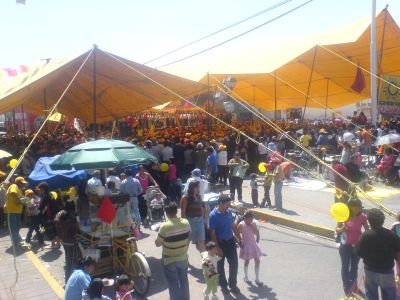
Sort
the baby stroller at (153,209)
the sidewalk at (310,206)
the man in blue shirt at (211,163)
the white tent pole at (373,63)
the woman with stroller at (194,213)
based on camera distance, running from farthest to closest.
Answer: the white tent pole at (373,63)
the man in blue shirt at (211,163)
the baby stroller at (153,209)
the sidewalk at (310,206)
the woman with stroller at (194,213)

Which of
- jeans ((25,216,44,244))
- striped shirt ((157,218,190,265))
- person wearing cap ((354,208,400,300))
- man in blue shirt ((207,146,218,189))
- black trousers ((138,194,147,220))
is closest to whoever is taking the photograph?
person wearing cap ((354,208,400,300))

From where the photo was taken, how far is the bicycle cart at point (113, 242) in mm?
6160

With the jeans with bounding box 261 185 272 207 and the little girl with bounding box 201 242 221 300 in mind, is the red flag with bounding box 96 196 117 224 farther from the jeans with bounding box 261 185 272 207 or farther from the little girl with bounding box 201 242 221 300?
the jeans with bounding box 261 185 272 207

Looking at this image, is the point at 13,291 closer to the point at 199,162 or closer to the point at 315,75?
the point at 199,162

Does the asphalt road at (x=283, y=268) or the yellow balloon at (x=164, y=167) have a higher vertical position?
the yellow balloon at (x=164, y=167)

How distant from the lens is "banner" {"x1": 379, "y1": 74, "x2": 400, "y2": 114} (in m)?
18.5

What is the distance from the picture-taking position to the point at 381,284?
454cm

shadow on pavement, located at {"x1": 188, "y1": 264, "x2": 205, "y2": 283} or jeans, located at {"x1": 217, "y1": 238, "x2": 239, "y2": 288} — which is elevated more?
jeans, located at {"x1": 217, "y1": 238, "x2": 239, "y2": 288}

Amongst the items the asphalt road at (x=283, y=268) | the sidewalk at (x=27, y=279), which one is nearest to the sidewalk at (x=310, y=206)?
the asphalt road at (x=283, y=268)

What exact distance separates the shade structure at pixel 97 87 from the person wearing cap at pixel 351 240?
22.2 ft

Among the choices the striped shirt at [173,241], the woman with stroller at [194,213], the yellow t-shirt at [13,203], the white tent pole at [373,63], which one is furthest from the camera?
the white tent pole at [373,63]

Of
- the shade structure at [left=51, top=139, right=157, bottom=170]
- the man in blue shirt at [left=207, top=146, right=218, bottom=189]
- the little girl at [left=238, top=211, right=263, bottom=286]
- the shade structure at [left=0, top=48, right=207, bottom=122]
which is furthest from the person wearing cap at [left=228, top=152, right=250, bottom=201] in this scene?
the little girl at [left=238, top=211, right=263, bottom=286]

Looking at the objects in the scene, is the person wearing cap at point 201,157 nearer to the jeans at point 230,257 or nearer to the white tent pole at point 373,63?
the jeans at point 230,257

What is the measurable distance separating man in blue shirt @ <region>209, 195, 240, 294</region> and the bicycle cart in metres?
1.18
